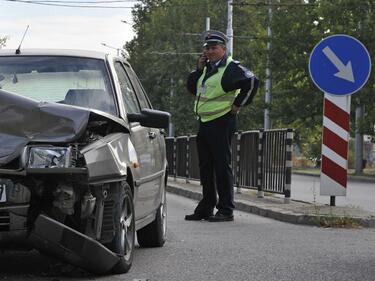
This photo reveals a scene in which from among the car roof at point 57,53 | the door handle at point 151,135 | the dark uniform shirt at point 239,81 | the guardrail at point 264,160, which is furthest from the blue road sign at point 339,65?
the car roof at point 57,53

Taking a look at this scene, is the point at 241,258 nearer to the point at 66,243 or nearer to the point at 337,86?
the point at 66,243

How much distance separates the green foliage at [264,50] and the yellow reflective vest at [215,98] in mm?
21687

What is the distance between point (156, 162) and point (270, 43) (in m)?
29.1

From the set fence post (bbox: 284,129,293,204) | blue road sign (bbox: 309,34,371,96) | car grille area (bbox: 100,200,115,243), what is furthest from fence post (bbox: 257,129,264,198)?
car grille area (bbox: 100,200,115,243)

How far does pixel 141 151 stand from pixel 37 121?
1.45m

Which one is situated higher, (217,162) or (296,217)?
(217,162)

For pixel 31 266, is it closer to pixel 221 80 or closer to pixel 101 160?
pixel 101 160

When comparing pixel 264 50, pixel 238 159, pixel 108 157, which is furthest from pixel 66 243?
pixel 264 50

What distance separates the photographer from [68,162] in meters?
4.62

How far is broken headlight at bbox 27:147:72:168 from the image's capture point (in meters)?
4.58

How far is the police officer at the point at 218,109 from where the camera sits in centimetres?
910

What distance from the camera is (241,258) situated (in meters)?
6.26

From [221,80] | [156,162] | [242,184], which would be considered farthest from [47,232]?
[242,184]

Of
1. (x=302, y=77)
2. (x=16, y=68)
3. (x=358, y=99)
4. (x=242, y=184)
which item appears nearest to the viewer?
(x=16, y=68)
